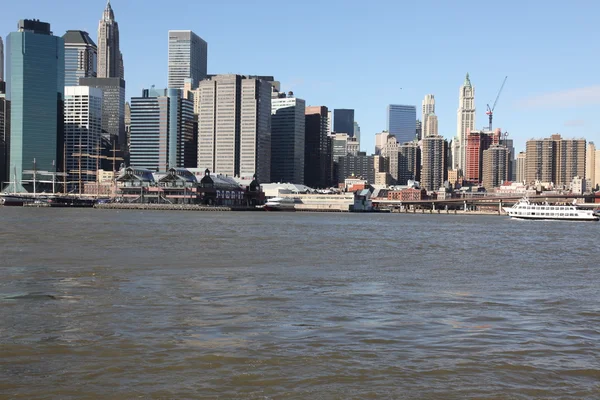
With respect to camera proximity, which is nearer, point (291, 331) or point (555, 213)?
point (291, 331)

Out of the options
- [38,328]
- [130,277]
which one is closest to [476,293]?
[130,277]

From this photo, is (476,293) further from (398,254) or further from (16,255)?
(16,255)

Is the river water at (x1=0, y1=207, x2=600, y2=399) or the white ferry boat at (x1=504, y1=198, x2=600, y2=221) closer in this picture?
the river water at (x1=0, y1=207, x2=600, y2=399)

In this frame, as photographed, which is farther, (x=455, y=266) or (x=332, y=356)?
(x=455, y=266)

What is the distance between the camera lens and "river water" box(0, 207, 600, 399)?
13.3 meters

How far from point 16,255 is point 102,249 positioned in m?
5.73

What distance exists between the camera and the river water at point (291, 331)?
525 inches

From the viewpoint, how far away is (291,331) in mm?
17734

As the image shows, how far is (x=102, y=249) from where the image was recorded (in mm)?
41156

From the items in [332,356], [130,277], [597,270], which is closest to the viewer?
[332,356]

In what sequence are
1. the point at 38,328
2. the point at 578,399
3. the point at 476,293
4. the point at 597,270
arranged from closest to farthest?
the point at 578,399
the point at 38,328
the point at 476,293
the point at 597,270

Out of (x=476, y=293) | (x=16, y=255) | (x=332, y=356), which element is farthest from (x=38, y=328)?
(x=16, y=255)

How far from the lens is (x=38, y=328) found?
57.6 feet

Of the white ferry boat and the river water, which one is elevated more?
the river water
